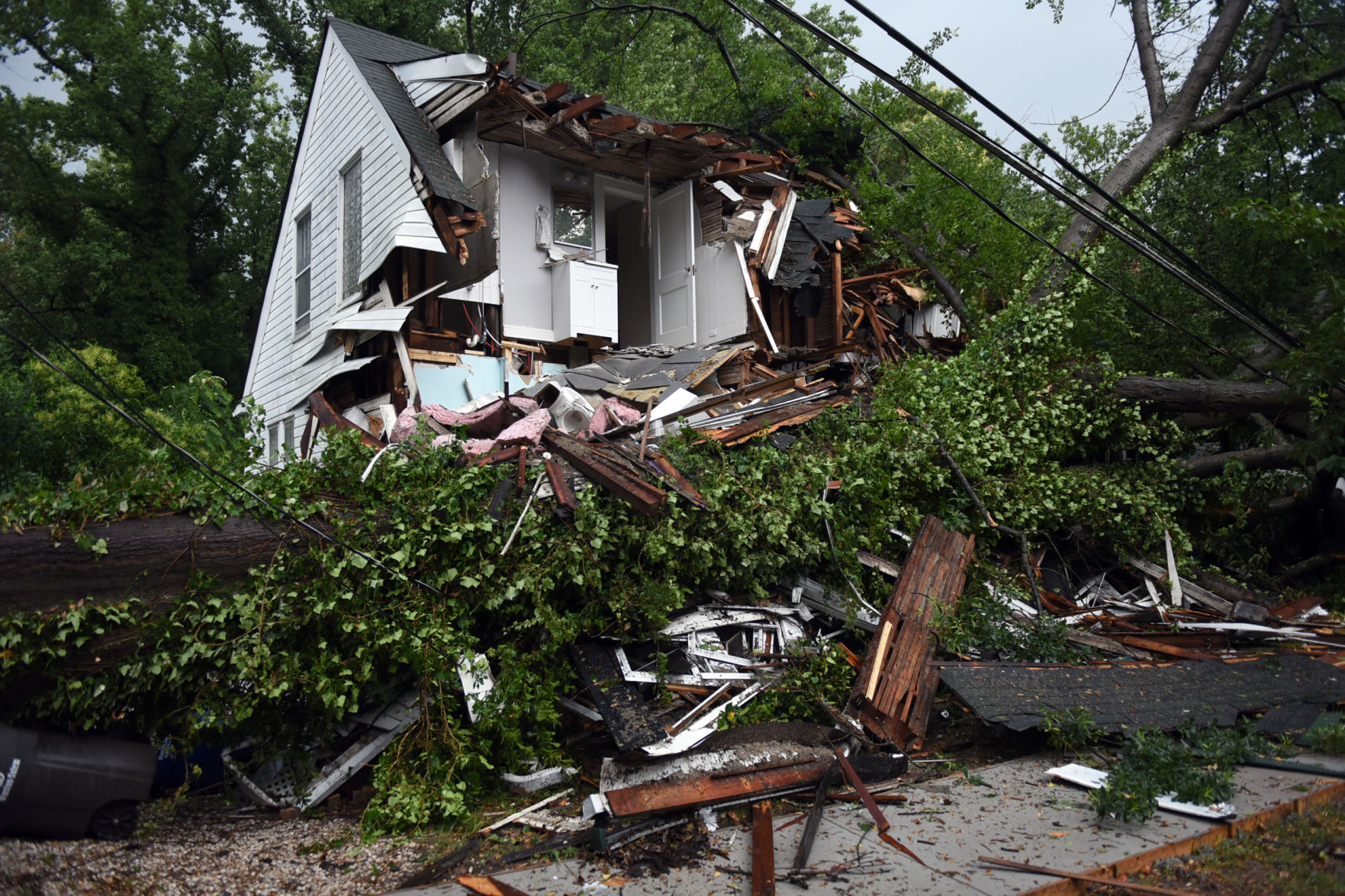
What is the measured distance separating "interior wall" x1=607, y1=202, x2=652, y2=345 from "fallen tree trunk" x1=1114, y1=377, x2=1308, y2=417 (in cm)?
650

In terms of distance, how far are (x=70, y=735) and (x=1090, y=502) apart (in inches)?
334

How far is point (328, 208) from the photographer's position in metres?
11.8

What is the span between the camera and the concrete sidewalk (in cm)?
388

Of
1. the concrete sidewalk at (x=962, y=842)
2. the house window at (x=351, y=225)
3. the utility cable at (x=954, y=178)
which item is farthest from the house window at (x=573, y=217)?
the concrete sidewalk at (x=962, y=842)

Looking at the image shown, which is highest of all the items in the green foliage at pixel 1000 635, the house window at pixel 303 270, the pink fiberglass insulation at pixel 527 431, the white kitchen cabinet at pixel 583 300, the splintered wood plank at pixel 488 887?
the house window at pixel 303 270

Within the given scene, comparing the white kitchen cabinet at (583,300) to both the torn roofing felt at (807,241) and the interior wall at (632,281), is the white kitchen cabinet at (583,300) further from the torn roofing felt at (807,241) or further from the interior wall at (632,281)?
the torn roofing felt at (807,241)

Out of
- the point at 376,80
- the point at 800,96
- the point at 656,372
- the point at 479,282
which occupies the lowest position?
the point at 656,372

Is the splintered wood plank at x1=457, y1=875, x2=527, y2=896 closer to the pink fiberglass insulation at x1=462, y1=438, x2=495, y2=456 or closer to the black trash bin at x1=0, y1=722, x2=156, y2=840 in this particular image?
the black trash bin at x1=0, y1=722, x2=156, y2=840

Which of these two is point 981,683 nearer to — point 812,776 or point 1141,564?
point 812,776

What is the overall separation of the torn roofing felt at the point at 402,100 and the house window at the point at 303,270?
258cm

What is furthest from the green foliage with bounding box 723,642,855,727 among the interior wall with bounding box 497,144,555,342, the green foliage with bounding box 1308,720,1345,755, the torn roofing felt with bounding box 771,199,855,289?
the torn roofing felt with bounding box 771,199,855,289

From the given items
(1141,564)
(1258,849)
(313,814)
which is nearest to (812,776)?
(1258,849)

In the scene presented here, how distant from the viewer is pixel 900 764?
18.0 ft

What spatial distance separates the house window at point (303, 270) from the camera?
12.2 m
